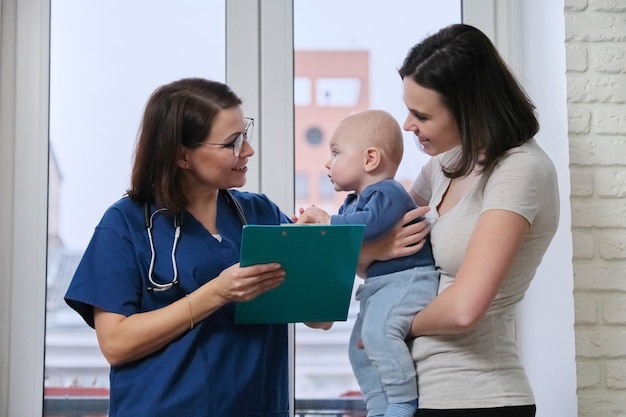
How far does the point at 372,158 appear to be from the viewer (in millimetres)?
1812

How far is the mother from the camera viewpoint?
154 centimetres

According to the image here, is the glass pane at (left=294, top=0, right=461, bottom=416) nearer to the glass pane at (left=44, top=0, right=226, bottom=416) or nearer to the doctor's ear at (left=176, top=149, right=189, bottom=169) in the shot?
the glass pane at (left=44, top=0, right=226, bottom=416)

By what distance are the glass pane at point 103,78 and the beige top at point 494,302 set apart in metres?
1.08

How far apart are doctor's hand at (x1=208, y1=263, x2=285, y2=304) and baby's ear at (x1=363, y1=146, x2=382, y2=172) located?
1.13 ft

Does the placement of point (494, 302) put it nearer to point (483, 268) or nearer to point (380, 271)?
point (483, 268)

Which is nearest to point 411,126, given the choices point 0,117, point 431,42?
point 431,42

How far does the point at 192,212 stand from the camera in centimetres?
186

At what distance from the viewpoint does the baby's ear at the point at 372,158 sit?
1.80m

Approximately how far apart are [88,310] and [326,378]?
2.88 ft

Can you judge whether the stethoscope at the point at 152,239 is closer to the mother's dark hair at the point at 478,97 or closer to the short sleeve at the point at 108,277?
the short sleeve at the point at 108,277

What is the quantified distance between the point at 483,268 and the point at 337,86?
1.11m

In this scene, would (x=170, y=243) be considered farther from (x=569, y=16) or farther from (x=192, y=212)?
(x=569, y=16)

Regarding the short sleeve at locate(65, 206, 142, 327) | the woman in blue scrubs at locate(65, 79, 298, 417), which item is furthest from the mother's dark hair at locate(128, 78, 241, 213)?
the short sleeve at locate(65, 206, 142, 327)

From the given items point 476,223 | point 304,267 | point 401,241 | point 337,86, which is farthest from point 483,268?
point 337,86
